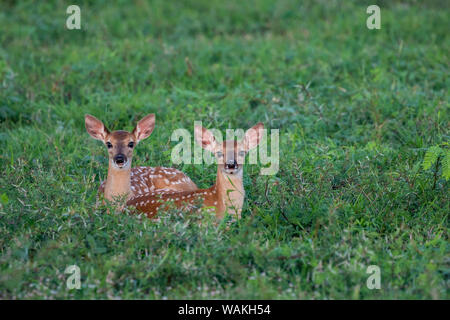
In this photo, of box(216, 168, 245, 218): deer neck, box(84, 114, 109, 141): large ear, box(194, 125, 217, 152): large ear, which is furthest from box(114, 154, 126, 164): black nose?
box(216, 168, 245, 218): deer neck

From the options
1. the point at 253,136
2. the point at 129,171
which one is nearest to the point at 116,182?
the point at 129,171

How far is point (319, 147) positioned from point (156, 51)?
334 cm

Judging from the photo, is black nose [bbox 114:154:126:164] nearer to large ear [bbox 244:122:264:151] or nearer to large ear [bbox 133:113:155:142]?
large ear [bbox 133:113:155:142]

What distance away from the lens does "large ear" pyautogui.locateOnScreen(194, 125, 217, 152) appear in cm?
552

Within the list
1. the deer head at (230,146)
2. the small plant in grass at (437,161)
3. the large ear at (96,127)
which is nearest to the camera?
the small plant in grass at (437,161)

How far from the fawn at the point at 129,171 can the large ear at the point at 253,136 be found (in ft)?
2.32

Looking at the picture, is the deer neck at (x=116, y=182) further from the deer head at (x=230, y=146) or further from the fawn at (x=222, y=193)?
the deer head at (x=230, y=146)

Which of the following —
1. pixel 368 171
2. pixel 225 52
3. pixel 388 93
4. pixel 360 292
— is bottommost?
pixel 360 292

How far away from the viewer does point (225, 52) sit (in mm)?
8773

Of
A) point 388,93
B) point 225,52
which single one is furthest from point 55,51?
point 388,93

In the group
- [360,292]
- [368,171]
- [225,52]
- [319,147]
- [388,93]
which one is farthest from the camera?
[225,52]

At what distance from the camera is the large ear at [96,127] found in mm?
5730

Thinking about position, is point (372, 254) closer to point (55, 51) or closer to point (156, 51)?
point (156, 51)

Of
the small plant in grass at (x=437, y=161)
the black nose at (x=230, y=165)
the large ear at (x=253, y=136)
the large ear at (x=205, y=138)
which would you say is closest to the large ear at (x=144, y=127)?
the large ear at (x=205, y=138)
